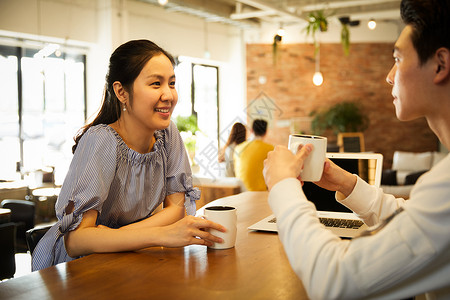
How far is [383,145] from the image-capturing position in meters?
9.35

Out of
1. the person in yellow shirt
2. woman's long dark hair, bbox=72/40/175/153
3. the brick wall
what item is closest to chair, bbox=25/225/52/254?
woman's long dark hair, bbox=72/40/175/153

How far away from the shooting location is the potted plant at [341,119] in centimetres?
892

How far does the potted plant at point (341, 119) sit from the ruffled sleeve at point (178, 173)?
24.8 ft

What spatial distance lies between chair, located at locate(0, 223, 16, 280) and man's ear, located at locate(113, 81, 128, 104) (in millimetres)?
1409

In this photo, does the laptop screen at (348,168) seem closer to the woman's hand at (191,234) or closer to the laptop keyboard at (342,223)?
the laptop keyboard at (342,223)

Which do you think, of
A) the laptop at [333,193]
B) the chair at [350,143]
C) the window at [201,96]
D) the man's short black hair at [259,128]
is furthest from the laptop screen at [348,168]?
the window at [201,96]

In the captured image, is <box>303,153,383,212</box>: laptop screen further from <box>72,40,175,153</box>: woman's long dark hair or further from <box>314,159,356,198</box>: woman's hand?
<box>72,40,175,153</box>: woman's long dark hair

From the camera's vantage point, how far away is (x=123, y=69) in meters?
1.65

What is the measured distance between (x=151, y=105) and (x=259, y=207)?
0.74 meters

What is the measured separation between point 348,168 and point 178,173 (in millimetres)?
833

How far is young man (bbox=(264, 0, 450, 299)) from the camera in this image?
0.73 metres

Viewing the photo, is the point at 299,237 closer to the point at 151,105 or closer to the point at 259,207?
the point at 151,105

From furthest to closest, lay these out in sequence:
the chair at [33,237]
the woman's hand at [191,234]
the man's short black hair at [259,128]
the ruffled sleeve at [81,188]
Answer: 1. the man's short black hair at [259,128]
2. the chair at [33,237]
3. the ruffled sleeve at [81,188]
4. the woman's hand at [191,234]

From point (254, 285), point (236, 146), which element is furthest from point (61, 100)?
point (254, 285)
